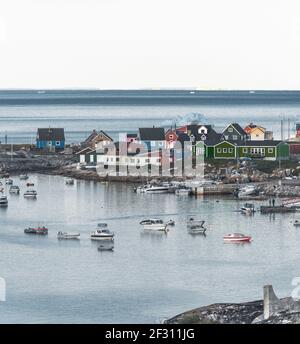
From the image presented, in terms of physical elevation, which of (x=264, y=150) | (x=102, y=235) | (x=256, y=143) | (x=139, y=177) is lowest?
(x=102, y=235)

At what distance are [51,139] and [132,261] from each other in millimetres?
13370

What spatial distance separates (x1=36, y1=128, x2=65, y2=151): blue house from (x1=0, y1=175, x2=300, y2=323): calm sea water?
7.10m

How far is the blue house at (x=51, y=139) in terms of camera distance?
22.3 m

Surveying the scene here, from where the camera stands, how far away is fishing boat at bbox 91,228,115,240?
1064 cm

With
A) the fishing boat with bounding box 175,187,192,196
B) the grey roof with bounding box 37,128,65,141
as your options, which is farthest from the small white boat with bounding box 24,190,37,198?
the grey roof with bounding box 37,128,65,141

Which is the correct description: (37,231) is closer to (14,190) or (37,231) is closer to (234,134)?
(14,190)

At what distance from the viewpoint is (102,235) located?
10648 millimetres

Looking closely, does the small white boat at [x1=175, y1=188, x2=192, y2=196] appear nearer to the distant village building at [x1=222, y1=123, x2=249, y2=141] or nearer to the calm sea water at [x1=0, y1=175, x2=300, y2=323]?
the calm sea water at [x1=0, y1=175, x2=300, y2=323]


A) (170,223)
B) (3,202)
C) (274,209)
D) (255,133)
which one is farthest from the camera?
(255,133)

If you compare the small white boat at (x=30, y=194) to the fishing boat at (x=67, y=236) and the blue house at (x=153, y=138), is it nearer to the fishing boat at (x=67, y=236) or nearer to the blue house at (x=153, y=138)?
the fishing boat at (x=67, y=236)

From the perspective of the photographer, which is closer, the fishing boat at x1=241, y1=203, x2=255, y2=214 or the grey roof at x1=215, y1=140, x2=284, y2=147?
the fishing boat at x1=241, y1=203, x2=255, y2=214

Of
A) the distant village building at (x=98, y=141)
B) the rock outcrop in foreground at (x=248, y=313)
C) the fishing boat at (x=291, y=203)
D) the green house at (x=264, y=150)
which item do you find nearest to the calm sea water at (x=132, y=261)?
the fishing boat at (x=291, y=203)

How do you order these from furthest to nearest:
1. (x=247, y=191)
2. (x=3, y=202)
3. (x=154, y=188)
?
(x=154, y=188) < (x=247, y=191) < (x=3, y=202)

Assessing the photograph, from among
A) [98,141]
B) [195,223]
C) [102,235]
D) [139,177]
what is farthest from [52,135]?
[102,235]
